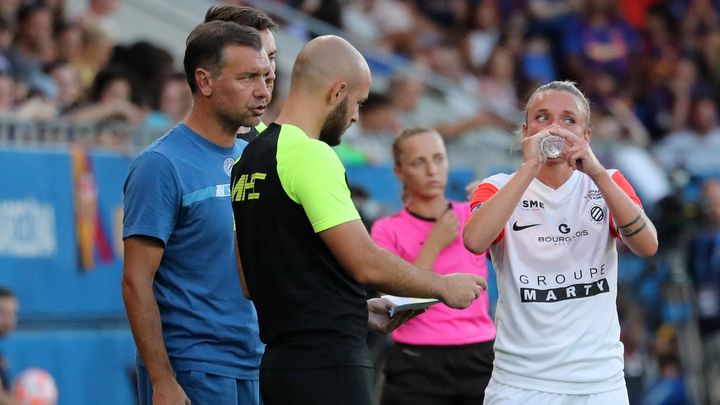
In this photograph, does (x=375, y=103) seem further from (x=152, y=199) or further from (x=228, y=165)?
(x=152, y=199)

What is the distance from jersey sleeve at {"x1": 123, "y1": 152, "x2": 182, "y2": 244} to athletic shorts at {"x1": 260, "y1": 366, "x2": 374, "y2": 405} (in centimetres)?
91

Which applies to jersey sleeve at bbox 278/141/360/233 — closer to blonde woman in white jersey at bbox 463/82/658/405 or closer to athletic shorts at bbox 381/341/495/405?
blonde woman in white jersey at bbox 463/82/658/405

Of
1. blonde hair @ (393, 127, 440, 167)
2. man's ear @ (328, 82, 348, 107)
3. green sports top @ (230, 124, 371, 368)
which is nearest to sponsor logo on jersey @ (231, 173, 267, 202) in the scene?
green sports top @ (230, 124, 371, 368)

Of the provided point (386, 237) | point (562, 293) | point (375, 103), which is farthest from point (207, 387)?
point (375, 103)

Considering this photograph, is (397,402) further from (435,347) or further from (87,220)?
(87,220)

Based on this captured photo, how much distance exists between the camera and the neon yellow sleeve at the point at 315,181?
4488 mm

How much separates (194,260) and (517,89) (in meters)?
11.1

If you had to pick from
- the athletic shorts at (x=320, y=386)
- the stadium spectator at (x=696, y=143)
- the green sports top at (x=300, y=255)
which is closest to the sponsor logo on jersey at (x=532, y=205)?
the green sports top at (x=300, y=255)

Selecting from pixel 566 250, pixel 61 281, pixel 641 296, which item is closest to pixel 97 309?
pixel 61 281

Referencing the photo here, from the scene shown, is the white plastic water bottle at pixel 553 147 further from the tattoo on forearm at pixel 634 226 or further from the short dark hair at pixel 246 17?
the short dark hair at pixel 246 17

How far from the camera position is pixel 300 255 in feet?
15.1

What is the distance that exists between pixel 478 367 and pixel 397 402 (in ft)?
Answer: 1.61

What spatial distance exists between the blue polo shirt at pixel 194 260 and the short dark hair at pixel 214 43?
0.33 metres

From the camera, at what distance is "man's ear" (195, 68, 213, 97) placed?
17.6ft
